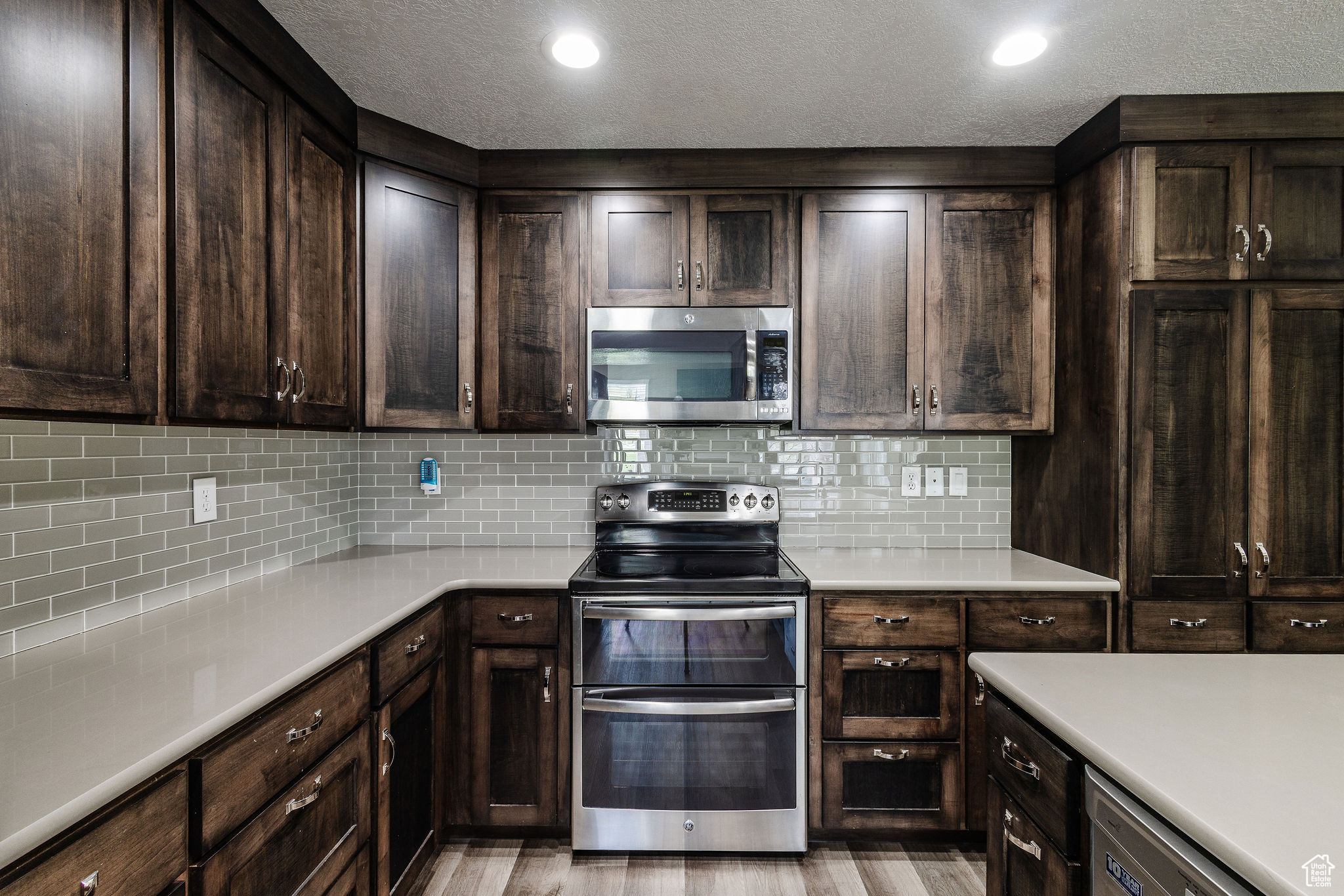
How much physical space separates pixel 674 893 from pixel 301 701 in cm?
128

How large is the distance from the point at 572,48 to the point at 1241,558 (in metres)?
2.50

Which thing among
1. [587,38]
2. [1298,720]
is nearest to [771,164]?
[587,38]

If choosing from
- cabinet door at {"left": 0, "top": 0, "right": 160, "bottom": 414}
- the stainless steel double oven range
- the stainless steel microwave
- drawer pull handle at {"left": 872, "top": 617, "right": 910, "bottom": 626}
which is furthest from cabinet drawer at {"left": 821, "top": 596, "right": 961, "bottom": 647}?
cabinet door at {"left": 0, "top": 0, "right": 160, "bottom": 414}

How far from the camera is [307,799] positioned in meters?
1.28

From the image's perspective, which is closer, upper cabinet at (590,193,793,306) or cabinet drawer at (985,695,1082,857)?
cabinet drawer at (985,695,1082,857)

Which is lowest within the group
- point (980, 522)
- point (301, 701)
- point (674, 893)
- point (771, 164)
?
point (674, 893)

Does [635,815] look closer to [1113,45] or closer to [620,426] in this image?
[620,426]

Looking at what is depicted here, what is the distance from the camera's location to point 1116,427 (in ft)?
6.56

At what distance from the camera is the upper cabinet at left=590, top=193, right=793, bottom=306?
91.5 inches

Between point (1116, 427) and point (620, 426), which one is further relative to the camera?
point (620, 426)

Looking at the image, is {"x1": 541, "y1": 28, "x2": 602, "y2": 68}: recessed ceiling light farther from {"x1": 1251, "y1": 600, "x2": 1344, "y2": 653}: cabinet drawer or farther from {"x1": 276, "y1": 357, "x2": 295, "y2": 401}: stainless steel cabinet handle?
{"x1": 1251, "y1": 600, "x2": 1344, "y2": 653}: cabinet drawer

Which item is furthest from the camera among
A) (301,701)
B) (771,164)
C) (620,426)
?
(620,426)

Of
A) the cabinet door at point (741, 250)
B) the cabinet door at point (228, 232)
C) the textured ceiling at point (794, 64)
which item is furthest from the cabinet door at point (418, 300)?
the cabinet door at point (741, 250)

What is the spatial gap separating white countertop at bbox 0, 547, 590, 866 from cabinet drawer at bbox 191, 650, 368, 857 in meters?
0.05
